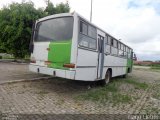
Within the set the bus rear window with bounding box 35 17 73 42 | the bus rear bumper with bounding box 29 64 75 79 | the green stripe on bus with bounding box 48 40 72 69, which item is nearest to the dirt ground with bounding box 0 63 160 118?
the bus rear bumper with bounding box 29 64 75 79

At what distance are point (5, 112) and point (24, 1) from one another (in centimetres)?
1871

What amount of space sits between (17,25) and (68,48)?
1454 centimetres

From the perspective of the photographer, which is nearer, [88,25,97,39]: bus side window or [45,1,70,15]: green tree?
[88,25,97,39]: bus side window

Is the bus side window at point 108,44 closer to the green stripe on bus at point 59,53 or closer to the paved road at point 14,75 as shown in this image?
the green stripe on bus at point 59,53

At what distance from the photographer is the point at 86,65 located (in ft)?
26.2

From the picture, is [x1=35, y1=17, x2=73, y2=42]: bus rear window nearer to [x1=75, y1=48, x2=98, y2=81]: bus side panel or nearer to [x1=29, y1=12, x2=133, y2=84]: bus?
[x1=29, y1=12, x2=133, y2=84]: bus

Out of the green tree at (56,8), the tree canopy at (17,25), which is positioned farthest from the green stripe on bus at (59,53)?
the green tree at (56,8)

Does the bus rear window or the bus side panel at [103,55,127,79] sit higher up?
the bus rear window

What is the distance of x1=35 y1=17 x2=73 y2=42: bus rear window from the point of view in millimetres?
7649

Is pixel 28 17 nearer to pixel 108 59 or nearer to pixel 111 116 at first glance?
pixel 108 59

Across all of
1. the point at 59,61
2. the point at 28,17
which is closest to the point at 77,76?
the point at 59,61

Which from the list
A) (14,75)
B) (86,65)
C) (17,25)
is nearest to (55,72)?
(86,65)

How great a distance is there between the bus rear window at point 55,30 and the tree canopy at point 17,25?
11559 mm

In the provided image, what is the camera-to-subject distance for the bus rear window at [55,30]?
7.65m
